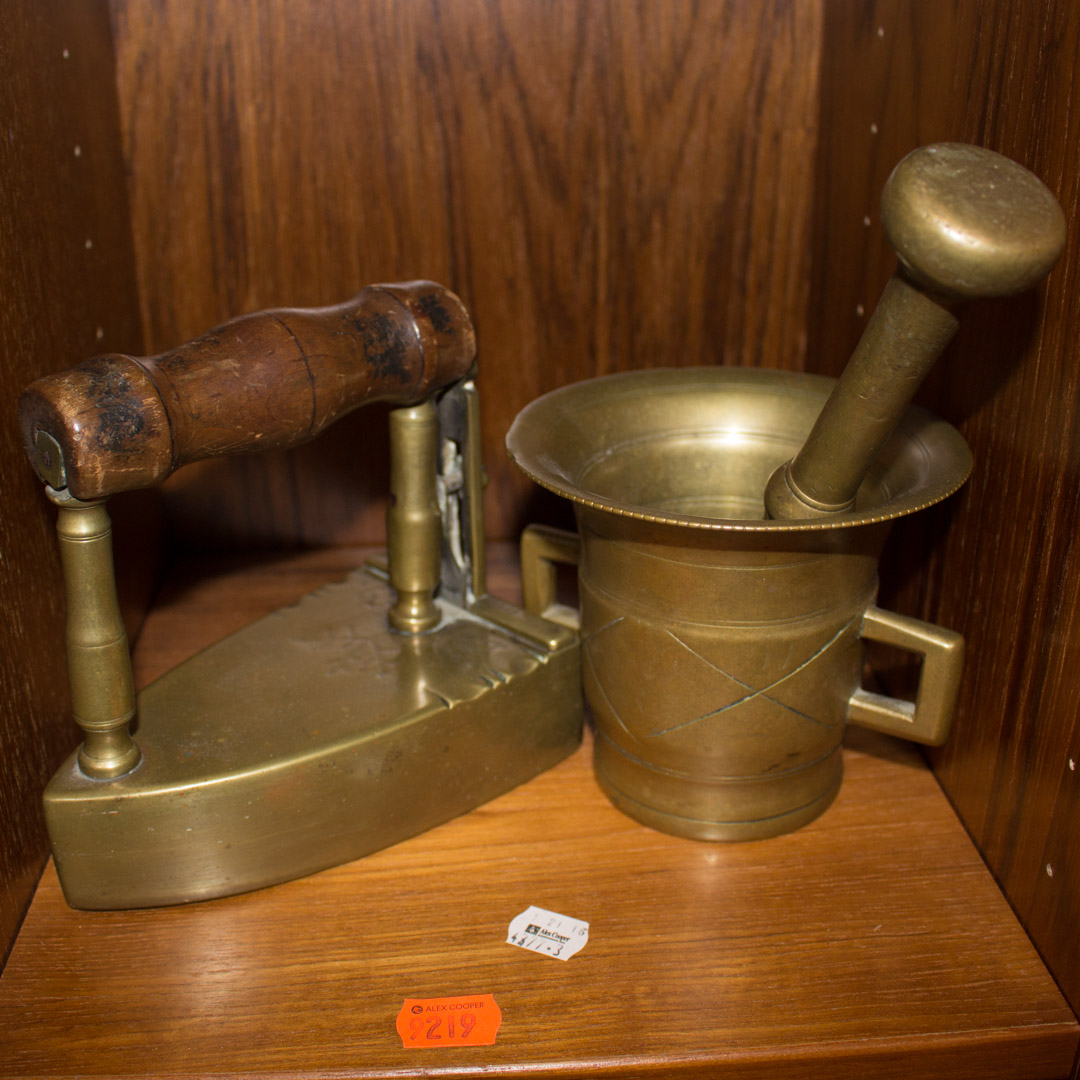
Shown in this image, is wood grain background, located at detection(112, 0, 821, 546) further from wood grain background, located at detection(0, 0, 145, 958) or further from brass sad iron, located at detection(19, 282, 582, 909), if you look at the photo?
brass sad iron, located at detection(19, 282, 582, 909)

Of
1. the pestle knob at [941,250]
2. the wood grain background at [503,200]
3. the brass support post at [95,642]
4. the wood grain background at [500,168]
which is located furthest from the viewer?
the wood grain background at [500,168]

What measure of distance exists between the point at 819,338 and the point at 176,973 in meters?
0.73

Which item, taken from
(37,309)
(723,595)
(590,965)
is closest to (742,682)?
(723,595)

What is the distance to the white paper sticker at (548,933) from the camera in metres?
0.70

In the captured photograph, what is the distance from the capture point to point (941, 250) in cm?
55

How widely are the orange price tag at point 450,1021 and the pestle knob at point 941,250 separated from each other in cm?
40

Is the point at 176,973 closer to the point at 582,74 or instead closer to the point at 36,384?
the point at 36,384

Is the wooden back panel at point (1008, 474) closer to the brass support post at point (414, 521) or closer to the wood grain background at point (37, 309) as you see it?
the brass support post at point (414, 521)

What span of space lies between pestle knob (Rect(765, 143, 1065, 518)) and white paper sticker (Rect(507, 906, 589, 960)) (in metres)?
0.35

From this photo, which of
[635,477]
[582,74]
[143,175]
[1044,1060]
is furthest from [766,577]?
[143,175]

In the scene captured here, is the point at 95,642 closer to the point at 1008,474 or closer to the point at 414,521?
the point at 414,521

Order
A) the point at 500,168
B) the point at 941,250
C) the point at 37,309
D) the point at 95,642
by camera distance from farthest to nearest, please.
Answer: the point at 500,168 → the point at 37,309 → the point at 95,642 → the point at 941,250

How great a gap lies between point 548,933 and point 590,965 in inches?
1.4

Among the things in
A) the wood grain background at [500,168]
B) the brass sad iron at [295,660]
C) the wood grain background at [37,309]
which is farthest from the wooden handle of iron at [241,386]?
the wood grain background at [500,168]
